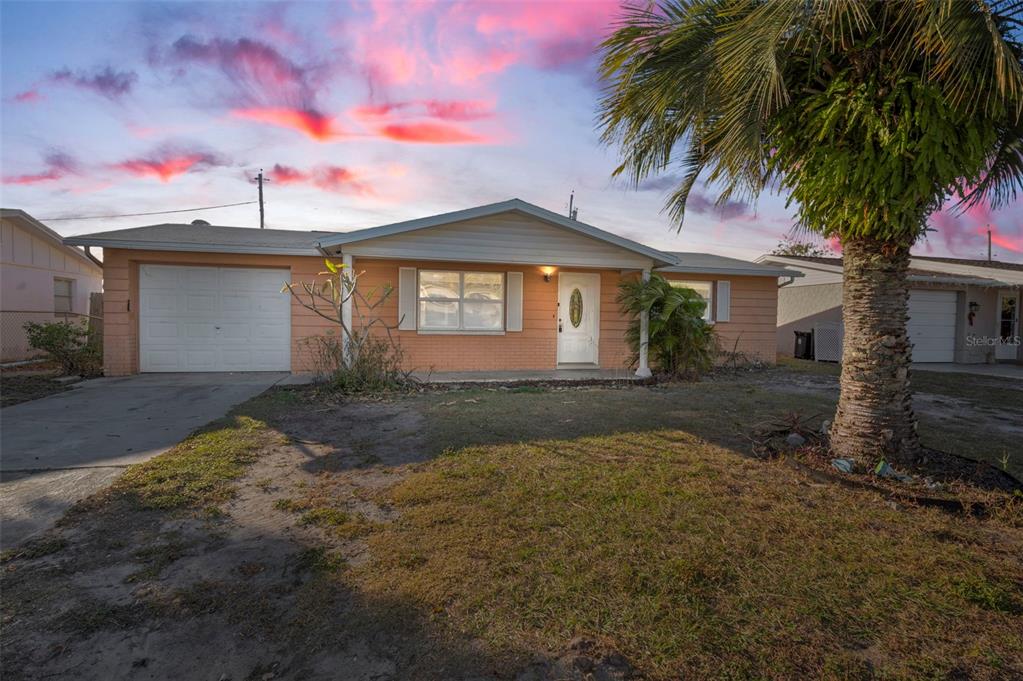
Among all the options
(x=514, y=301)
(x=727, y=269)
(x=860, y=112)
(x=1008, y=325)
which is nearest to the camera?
(x=860, y=112)

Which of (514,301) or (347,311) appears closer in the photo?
(347,311)

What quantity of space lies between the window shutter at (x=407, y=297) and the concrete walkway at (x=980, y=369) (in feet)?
45.0

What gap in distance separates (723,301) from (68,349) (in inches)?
595

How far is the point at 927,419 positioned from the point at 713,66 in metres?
5.85

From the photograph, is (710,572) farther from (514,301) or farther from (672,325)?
(514,301)

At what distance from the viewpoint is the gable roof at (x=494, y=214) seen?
9406 mm

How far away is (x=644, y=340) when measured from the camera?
10.9 m

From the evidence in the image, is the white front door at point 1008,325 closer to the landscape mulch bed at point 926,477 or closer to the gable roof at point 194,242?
the landscape mulch bed at point 926,477

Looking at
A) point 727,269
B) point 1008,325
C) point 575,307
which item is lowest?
point 1008,325

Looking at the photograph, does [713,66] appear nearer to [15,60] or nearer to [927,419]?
[927,419]

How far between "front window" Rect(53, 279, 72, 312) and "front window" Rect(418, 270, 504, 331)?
1234 cm

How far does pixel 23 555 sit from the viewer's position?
2906 millimetres

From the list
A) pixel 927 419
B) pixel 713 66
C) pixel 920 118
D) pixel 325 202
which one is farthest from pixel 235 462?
pixel 325 202

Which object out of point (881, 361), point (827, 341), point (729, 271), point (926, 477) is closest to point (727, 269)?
point (729, 271)
